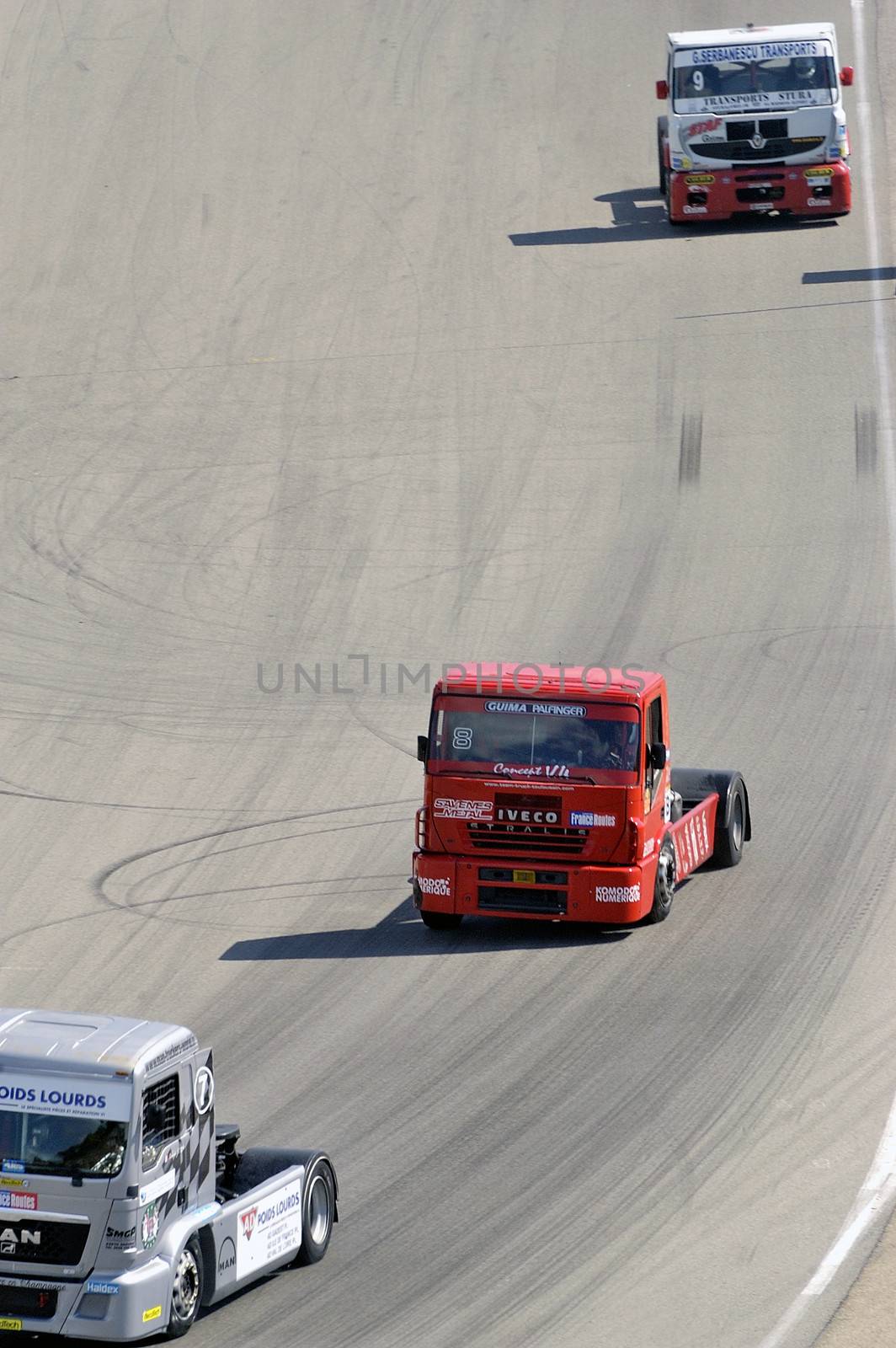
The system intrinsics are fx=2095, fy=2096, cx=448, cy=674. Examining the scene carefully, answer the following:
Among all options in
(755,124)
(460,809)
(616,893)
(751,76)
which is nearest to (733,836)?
(616,893)

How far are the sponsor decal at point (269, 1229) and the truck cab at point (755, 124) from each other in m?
25.7

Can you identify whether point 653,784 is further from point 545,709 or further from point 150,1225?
point 150,1225

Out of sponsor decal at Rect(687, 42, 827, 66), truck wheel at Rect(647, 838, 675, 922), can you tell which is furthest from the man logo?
sponsor decal at Rect(687, 42, 827, 66)

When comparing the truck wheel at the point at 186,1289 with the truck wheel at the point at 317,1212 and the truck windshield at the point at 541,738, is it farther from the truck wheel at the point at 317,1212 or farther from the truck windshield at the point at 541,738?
the truck windshield at the point at 541,738

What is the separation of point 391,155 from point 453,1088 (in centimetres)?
2676

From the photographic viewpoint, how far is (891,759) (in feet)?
70.6

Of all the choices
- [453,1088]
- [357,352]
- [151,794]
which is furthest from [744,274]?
[453,1088]

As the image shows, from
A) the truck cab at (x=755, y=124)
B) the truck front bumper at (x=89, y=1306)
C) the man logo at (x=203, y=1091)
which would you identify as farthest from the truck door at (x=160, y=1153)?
the truck cab at (x=755, y=124)

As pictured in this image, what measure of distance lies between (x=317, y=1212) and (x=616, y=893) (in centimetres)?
564

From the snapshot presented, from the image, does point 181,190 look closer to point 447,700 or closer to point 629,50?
point 629,50

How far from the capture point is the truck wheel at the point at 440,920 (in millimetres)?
17656

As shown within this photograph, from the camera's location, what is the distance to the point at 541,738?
17266 millimetres

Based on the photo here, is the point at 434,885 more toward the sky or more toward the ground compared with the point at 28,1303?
more toward the sky

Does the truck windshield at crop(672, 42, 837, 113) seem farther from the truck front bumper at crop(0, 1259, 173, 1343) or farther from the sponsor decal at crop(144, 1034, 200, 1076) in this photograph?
the truck front bumper at crop(0, 1259, 173, 1343)
